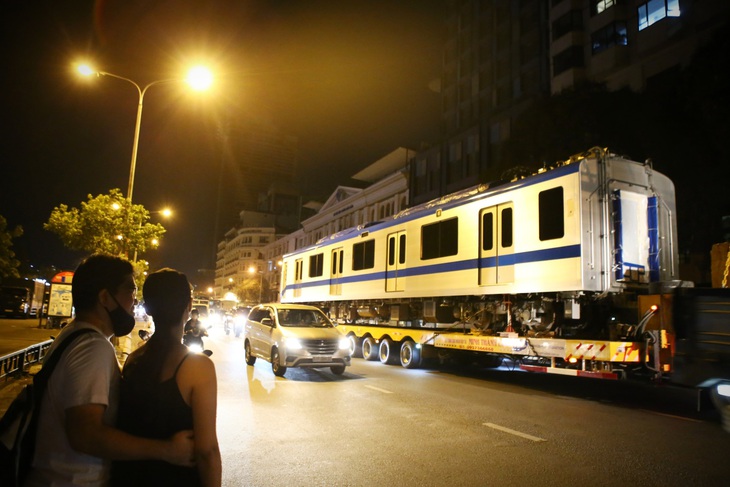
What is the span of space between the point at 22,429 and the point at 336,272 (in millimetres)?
18416

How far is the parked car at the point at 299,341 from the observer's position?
1176cm

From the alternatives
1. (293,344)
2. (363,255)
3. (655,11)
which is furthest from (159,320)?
(655,11)

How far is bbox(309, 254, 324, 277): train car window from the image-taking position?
72.6 feet

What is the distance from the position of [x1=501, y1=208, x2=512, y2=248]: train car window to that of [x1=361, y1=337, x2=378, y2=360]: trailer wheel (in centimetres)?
686

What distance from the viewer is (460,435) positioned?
21.6 feet

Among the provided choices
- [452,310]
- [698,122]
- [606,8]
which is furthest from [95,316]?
[606,8]

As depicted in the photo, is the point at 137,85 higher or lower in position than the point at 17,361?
higher

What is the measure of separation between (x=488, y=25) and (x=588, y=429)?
53.5m

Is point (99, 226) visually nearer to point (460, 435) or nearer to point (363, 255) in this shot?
point (363, 255)

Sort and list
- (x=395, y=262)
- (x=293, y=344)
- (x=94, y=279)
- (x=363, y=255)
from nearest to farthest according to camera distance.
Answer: (x=94, y=279), (x=293, y=344), (x=395, y=262), (x=363, y=255)

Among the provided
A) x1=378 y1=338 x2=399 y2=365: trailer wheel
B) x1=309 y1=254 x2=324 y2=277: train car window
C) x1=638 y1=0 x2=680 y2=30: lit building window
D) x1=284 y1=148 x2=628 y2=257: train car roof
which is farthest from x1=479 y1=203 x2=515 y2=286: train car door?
x1=638 y1=0 x2=680 y2=30: lit building window

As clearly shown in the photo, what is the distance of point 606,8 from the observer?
33.6m

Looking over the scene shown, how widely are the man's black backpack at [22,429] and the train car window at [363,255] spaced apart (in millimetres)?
15417

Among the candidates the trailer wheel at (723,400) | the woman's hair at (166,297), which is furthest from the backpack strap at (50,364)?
the trailer wheel at (723,400)
